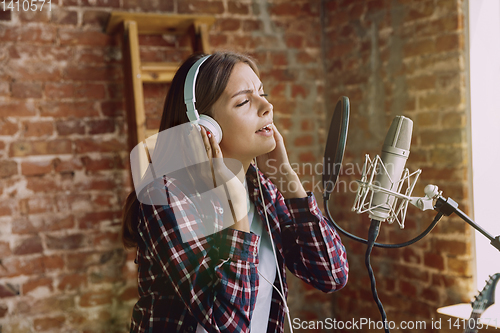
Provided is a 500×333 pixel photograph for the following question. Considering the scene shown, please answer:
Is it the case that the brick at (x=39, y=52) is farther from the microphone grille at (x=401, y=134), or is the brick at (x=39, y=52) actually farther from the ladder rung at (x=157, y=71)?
the microphone grille at (x=401, y=134)

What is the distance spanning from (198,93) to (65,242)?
1144 millimetres

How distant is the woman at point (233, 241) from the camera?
107 cm

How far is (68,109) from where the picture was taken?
6.52 ft

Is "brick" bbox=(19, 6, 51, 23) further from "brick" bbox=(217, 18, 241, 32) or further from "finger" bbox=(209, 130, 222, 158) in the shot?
"finger" bbox=(209, 130, 222, 158)

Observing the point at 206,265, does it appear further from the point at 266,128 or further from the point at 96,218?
the point at 96,218

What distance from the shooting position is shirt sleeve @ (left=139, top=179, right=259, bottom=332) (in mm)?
1055

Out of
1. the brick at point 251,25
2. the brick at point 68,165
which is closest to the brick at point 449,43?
the brick at point 251,25

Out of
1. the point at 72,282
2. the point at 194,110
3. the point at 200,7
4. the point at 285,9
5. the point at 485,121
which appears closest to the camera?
the point at 194,110

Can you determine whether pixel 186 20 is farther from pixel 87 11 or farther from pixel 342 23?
pixel 342 23

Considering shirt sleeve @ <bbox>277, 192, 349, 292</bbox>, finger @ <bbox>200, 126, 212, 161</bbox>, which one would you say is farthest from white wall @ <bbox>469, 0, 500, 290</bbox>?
finger @ <bbox>200, 126, 212, 161</bbox>

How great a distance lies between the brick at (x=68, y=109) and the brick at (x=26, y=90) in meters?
0.05

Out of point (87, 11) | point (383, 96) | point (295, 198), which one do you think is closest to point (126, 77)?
point (87, 11)

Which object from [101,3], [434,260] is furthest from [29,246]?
[434,260]

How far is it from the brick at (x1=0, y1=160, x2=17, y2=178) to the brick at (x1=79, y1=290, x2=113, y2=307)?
2.10 ft
